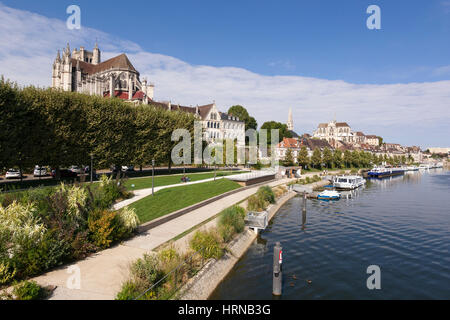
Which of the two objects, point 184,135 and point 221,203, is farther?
Result: point 184,135

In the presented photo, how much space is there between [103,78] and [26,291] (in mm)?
89297

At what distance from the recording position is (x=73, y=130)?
35.9 m

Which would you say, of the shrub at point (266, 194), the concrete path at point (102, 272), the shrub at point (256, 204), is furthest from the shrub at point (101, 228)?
the shrub at point (266, 194)

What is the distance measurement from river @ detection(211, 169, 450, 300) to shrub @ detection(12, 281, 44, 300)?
7.75 metres

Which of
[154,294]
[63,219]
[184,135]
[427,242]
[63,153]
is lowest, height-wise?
[427,242]

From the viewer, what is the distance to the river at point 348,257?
15.3 metres

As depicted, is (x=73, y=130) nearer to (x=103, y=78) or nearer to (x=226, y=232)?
(x=226, y=232)

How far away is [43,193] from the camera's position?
19812mm

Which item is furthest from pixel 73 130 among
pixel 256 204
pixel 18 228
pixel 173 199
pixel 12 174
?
pixel 18 228

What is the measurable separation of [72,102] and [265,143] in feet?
296

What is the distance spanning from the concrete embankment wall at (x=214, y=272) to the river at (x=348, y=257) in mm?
462

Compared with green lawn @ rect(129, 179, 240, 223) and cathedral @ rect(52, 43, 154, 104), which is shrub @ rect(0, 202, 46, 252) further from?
cathedral @ rect(52, 43, 154, 104)
